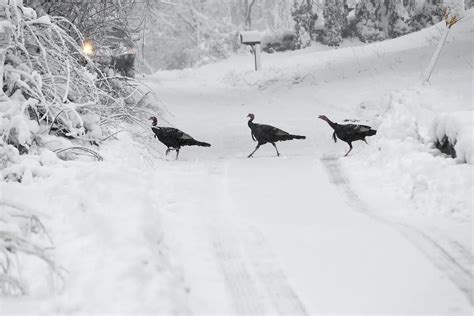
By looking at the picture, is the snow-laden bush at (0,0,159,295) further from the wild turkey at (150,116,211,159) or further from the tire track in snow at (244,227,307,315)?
the wild turkey at (150,116,211,159)

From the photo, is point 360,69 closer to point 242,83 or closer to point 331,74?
point 331,74

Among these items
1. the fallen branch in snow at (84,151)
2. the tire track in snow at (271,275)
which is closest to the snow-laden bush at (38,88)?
the fallen branch in snow at (84,151)

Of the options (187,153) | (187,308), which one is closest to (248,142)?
(187,153)

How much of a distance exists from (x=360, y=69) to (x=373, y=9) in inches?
326

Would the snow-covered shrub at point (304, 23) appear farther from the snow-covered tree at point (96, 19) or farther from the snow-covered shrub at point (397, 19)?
the snow-covered tree at point (96, 19)

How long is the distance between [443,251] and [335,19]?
26796 millimetres

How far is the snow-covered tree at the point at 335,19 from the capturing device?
1230 inches

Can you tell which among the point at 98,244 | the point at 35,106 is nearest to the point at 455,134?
the point at 98,244

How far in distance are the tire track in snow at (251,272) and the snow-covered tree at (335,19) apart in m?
25.5

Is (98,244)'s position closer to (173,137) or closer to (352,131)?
(173,137)

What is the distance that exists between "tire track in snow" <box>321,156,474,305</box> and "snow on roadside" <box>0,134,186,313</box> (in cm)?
239

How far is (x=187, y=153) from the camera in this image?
45.2 feet

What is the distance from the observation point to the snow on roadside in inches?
174

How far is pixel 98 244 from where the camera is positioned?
17.4ft
